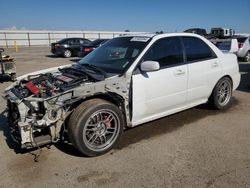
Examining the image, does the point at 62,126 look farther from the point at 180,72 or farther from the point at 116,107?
the point at 180,72

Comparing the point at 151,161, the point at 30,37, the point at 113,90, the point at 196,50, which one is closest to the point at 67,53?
the point at 196,50

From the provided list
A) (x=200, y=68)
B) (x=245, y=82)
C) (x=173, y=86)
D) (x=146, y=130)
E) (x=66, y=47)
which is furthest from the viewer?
(x=66, y=47)

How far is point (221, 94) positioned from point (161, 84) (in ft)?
6.52

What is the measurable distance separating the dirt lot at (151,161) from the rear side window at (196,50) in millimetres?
1261

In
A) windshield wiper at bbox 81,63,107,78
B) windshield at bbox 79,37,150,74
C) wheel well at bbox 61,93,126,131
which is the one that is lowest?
wheel well at bbox 61,93,126,131

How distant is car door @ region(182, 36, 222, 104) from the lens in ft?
15.9

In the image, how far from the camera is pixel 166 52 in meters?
4.55

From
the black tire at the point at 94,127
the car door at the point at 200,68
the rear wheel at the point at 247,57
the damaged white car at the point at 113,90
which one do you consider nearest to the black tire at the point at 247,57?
the rear wheel at the point at 247,57

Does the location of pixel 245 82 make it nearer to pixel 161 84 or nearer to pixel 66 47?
pixel 161 84

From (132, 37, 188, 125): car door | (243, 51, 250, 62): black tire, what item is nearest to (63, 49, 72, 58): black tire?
(243, 51, 250, 62): black tire

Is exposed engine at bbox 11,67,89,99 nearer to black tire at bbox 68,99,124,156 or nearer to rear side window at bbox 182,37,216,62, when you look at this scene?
black tire at bbox 68,99,124,156

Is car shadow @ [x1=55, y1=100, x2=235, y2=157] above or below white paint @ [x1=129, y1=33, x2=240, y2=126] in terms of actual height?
below

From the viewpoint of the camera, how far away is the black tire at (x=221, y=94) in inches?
214

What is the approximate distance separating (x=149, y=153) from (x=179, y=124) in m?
1.31
